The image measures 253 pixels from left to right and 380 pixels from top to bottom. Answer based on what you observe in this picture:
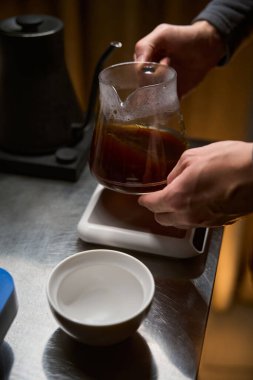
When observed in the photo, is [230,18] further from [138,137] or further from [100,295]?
[100,295]

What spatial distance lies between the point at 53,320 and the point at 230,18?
0.65 m

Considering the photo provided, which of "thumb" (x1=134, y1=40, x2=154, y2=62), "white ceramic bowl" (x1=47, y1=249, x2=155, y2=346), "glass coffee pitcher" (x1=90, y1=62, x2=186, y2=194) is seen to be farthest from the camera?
"thumb" (x1=134, y1=40, x2=154, y2=62)

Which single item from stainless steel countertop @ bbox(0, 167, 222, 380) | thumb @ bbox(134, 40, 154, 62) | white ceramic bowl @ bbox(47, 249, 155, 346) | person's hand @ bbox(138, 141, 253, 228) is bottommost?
stainless steel countertop @ bbox(0, 167, 222, 380)

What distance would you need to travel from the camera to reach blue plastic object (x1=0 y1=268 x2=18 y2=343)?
585 mm

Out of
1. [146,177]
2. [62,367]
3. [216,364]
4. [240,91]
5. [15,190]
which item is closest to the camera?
[62,367]

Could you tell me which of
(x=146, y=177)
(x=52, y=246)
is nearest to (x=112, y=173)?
(x=146, y=177)

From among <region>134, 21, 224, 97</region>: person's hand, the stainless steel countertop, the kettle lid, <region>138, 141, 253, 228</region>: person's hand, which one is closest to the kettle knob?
the kettle lid

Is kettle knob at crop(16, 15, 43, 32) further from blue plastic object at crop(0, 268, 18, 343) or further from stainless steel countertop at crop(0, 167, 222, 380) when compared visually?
blue plastic object at crop(0, 268, 18, 343)

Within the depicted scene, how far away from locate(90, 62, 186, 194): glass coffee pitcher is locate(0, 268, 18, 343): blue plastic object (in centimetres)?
21

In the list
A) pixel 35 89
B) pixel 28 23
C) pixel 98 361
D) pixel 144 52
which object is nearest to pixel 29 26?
pixel 28 23

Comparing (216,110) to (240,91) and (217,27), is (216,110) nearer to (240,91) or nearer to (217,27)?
(240,91)

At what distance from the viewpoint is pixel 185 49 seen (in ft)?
3.10

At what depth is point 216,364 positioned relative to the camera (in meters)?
1.17

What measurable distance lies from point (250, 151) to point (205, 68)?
1.38 feet
